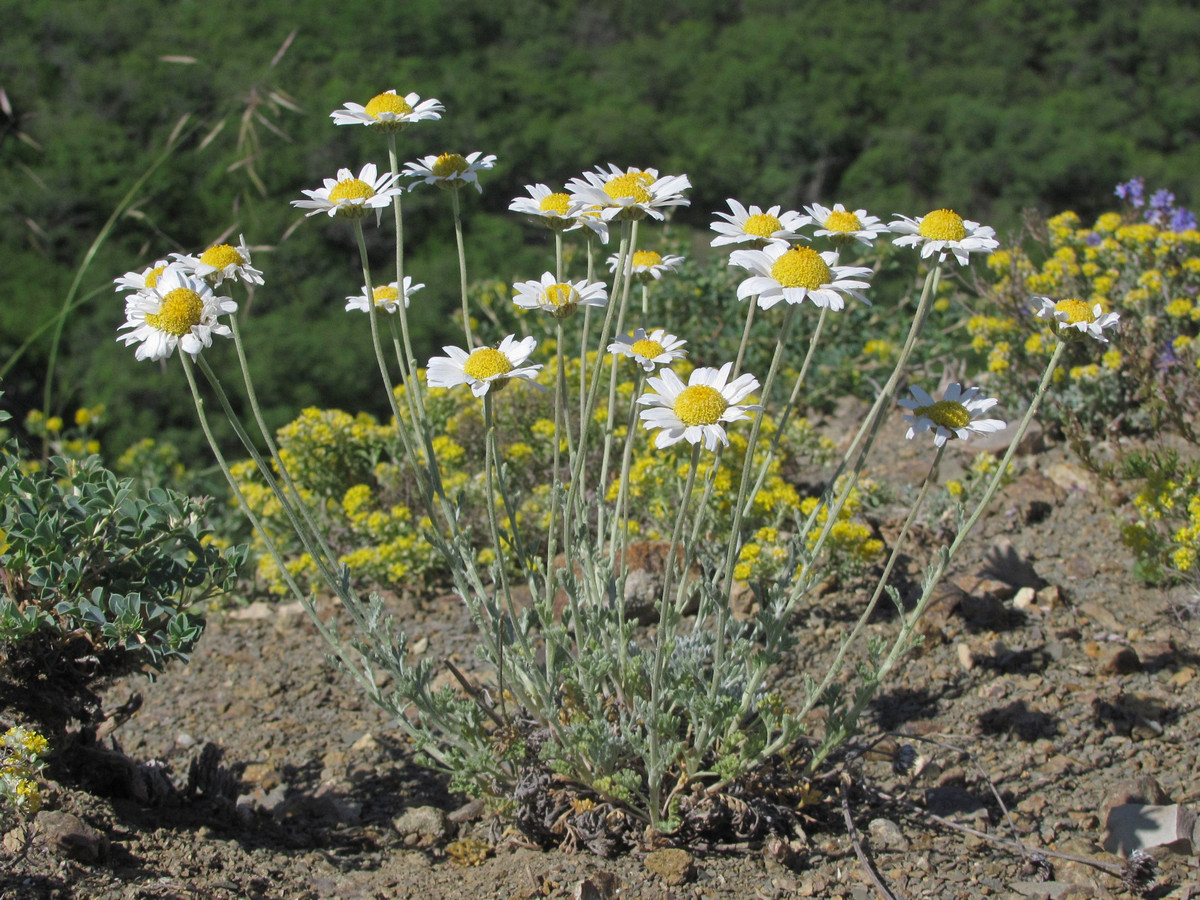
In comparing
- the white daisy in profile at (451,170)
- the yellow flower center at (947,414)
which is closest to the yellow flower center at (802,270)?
the yellow flower center at (947,414)

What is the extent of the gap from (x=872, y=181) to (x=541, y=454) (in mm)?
8817

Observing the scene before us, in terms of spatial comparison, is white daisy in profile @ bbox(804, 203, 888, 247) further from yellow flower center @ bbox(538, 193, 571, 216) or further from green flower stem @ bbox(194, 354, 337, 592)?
green flower stem @ bbox(194, 354, 337, 592)

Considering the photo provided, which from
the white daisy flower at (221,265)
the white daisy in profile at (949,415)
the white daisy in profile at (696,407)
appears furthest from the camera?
the white daisy in profile at (949,415)

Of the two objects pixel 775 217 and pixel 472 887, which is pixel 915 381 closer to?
pixel 775 217

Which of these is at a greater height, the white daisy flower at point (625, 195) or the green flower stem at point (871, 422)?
the white daisy flower at point (625, 195)

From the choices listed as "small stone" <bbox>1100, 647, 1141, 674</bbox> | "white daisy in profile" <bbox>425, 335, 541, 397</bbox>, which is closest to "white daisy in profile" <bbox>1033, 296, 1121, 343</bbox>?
"white daisy in profile" <bbox>425, 335, 541, 397</bbox>

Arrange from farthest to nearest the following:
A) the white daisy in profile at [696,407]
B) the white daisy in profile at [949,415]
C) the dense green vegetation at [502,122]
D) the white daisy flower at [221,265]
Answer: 1. the dense green vegetation at [502,122]
2. the white daisy in profile at [949,415]
3. the white daisy flower at [221,265]
4. the white daisy in profile at [696,407]

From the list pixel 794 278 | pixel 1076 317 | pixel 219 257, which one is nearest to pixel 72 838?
pixel 219 257

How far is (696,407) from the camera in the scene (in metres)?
1.71

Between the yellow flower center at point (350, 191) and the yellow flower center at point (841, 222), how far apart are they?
0.85m

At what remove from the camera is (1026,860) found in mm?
2176

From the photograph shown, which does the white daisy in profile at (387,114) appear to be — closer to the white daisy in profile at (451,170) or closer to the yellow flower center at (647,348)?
the white daisy in profile at (451,170)

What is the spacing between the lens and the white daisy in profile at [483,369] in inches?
69.9

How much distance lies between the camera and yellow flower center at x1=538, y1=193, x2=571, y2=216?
1.93 metres
